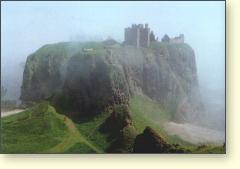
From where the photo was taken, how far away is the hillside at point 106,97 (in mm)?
2436

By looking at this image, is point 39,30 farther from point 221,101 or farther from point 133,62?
point 221,101

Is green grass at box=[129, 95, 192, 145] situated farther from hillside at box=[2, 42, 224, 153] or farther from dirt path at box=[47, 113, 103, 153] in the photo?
dirt path at box=[47, 113, 103, 153]

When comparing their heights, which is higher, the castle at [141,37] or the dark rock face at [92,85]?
the castle at [141,37]

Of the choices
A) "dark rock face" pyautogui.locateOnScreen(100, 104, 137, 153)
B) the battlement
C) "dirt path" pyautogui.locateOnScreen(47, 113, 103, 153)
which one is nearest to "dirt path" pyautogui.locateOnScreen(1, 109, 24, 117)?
"dirt path" pyautogui.locateOnScreen(47, 113, 103, 153)

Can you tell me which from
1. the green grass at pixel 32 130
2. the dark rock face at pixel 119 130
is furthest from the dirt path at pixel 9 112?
the dark rock face at pixel 119 130

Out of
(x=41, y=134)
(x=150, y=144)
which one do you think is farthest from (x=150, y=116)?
(x=41, y=134)

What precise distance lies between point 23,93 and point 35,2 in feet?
1.37

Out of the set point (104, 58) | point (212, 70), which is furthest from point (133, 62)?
point (212, 70)

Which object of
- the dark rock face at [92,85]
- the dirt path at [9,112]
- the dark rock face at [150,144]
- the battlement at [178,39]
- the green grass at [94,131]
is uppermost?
the battlement at [178,39]

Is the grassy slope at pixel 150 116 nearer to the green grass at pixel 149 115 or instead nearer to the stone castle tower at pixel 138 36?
the green grass at pixel 149 115

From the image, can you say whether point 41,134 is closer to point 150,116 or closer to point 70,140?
point 70,140

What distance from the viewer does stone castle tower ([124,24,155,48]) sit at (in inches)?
96.6

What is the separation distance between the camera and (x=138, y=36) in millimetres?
2451

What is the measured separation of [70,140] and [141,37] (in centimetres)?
56
